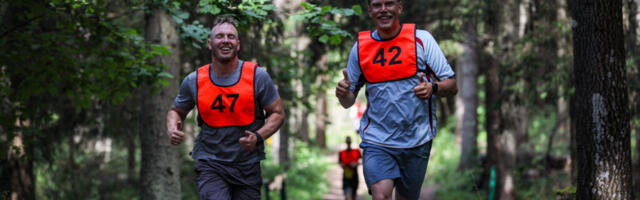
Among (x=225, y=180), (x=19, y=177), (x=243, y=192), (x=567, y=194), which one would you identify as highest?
(x=225, y=180)

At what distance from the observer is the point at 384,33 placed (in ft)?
14.8

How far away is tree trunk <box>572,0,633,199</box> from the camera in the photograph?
18.5ft

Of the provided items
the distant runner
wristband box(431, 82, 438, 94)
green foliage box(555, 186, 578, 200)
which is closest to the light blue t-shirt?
wristband box(431, 82, 438, 94)

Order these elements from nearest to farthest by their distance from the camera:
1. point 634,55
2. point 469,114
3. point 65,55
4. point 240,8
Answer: point 240,8, point 65,55, point 634,55, point 469,114

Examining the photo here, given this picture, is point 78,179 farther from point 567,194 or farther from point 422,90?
point 422,90

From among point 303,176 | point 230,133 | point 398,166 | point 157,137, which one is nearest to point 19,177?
point 157,137

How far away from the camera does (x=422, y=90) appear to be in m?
4.29

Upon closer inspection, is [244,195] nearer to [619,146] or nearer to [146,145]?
[619,146]

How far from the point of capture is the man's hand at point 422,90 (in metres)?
4.29

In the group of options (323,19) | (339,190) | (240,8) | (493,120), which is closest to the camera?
(240,8)

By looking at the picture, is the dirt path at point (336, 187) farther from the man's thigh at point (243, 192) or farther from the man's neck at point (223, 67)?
the man's neck at point (223, 67)

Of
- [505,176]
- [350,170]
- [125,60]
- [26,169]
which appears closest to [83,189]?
[26,169]

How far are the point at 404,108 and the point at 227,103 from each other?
1286 millimetres

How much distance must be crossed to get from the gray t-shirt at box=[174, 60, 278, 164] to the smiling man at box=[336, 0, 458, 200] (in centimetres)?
62
